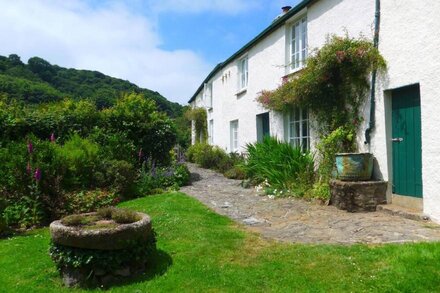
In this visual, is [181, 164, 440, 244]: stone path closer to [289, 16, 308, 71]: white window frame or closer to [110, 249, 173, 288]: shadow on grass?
[110, 249, 173, 288]: shadow on grass

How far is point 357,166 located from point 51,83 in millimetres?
33703

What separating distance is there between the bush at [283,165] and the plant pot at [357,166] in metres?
1.82

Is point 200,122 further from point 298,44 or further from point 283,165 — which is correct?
point 283,165

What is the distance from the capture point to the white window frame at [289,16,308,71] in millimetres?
11625

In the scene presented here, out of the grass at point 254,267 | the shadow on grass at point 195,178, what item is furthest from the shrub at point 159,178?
the grass at point 254,267

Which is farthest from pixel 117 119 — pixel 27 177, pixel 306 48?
pixel 306 48

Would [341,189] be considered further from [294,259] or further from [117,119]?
[117,119]

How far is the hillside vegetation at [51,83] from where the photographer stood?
26.9 m

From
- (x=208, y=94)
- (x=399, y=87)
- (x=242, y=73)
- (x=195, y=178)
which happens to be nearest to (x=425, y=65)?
(x=399, y=87)

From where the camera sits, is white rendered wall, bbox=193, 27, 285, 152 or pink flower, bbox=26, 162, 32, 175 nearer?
pink flower, bbox=26, 162, 32, 175

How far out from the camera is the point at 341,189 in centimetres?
799

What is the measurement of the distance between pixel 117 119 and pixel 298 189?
6.28 meters

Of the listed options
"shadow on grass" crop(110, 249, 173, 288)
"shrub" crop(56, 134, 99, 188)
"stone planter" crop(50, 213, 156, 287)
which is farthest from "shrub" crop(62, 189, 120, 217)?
"stone planter" crop(50, 213, 156, 287)

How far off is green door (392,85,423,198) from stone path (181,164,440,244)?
72 cm
